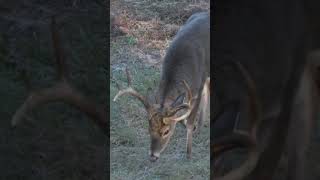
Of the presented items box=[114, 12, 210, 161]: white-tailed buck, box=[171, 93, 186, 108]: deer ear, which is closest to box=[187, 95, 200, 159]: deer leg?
box=[114, 12, 210, 161]: white-tailed buck

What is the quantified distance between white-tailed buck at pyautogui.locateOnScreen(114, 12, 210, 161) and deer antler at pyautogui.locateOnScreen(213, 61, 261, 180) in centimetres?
194

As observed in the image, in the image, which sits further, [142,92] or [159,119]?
[142,92]

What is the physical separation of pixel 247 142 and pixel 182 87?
213 cm

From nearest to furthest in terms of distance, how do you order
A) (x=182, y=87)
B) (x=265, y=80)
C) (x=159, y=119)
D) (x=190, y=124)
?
(x=265, y=80), (x=159, y=119), (x=182, y=87), (x=190, y=124)

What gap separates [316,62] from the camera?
1.31 metres

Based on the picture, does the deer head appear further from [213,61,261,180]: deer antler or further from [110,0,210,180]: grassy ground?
[213,61,261,180]: deer antler
